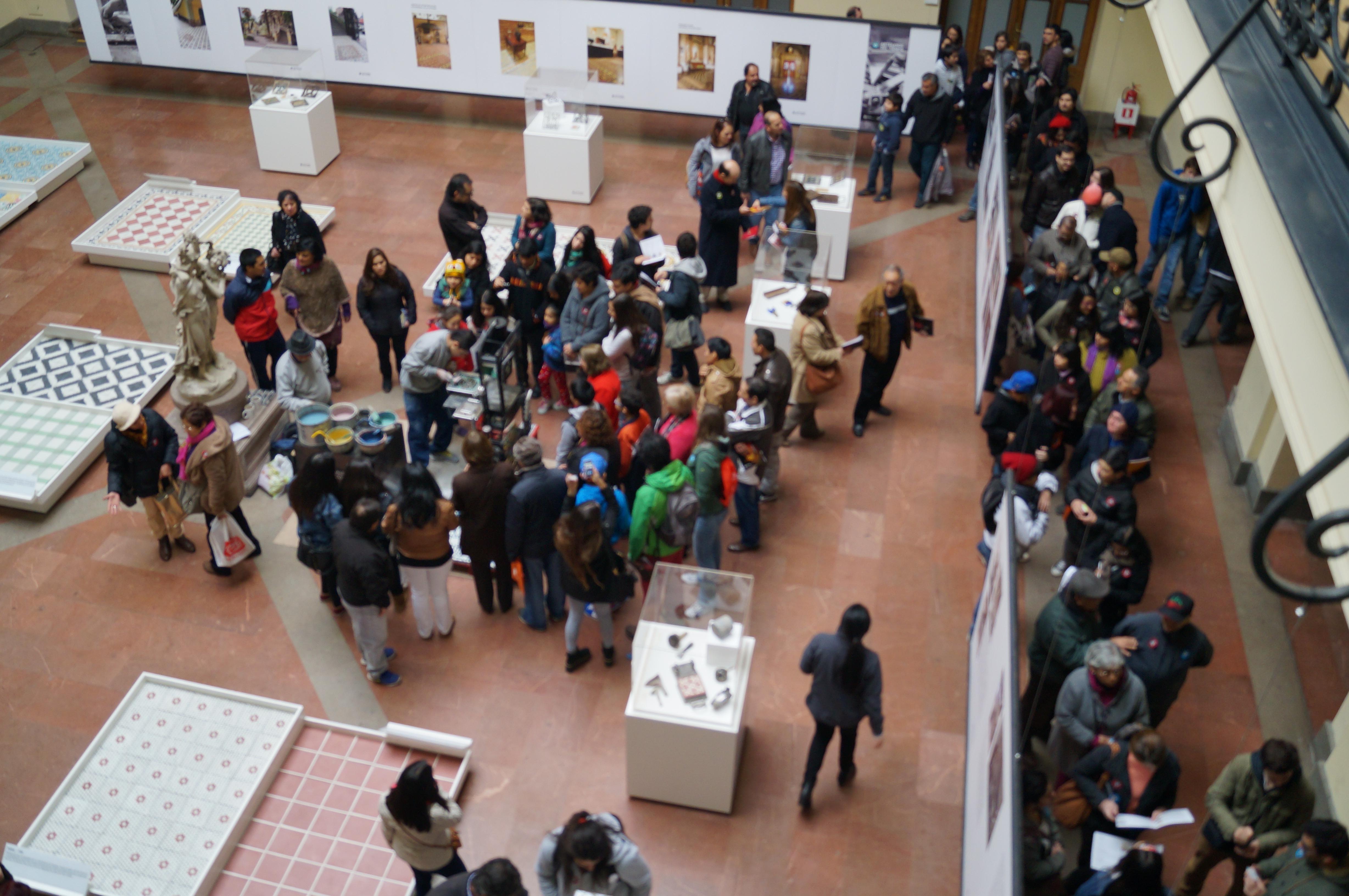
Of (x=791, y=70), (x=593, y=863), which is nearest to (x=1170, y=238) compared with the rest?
(x=791, y=70)

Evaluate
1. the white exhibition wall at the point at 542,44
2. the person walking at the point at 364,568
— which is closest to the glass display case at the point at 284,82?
the white exhibition wall at the point at 542,44

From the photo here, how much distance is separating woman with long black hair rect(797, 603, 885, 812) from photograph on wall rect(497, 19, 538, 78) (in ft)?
36.1

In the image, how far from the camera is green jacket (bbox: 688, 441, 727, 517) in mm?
7488

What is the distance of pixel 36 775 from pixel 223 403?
3.44 meters

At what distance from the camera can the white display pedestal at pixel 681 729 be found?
6.50 m

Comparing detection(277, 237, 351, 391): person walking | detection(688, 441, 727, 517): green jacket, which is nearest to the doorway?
detection(277, 237, 351, 391): person walking

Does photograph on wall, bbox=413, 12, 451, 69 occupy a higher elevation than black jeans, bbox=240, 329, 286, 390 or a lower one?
higher

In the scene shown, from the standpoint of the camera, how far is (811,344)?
29.9ft

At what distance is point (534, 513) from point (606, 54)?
938cm

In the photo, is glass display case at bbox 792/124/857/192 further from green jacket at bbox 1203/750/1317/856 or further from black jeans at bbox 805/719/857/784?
green jacket at bbox 1203/750/1317/856

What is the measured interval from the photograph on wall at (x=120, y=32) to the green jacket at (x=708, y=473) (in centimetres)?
1276

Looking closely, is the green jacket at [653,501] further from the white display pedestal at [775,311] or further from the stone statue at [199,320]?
the stone statue at [199,320]

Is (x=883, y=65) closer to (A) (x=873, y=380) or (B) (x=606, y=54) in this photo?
(B) (x=606, y=54)

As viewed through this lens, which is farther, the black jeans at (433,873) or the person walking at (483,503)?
the person walking at (483,503)
